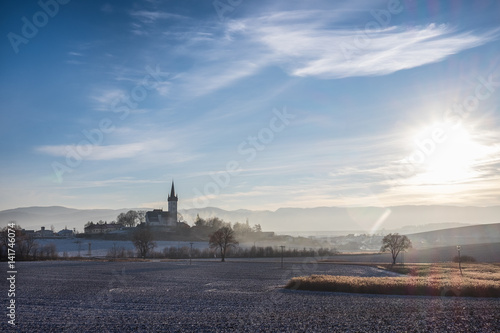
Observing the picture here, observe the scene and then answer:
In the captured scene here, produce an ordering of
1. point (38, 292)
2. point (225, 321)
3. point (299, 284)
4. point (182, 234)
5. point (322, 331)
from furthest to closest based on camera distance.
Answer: point (182, 234) → point (299, 284) → point (38, 292) → point (225, 321) → point (322, 331)

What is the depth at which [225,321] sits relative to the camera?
81.5 feet

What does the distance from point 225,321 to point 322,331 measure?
610 cm

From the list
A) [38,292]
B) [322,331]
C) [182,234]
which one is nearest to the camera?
[322,331]

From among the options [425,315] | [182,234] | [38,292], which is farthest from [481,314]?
[182,234]

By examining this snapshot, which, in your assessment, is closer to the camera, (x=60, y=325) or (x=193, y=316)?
(x=60, y=325)

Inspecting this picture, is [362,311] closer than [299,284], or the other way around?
[362,311]

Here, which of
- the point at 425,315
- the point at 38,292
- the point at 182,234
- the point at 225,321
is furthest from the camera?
the point at 182,234

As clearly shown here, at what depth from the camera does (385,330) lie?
Answer: 22.8 meters

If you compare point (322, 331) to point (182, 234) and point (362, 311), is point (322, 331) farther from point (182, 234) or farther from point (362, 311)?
point (182, 234)

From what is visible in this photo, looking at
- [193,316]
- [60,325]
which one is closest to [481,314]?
[193,316]

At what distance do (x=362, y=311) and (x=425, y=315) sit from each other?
409cm

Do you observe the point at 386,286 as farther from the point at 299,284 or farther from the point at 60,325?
the point at 60,325

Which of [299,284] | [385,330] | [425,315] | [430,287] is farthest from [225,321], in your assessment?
[430,287]

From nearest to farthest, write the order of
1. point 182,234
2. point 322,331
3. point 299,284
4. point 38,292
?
point 322,331 → point 38,292 → point 299,284 → point 182,234
